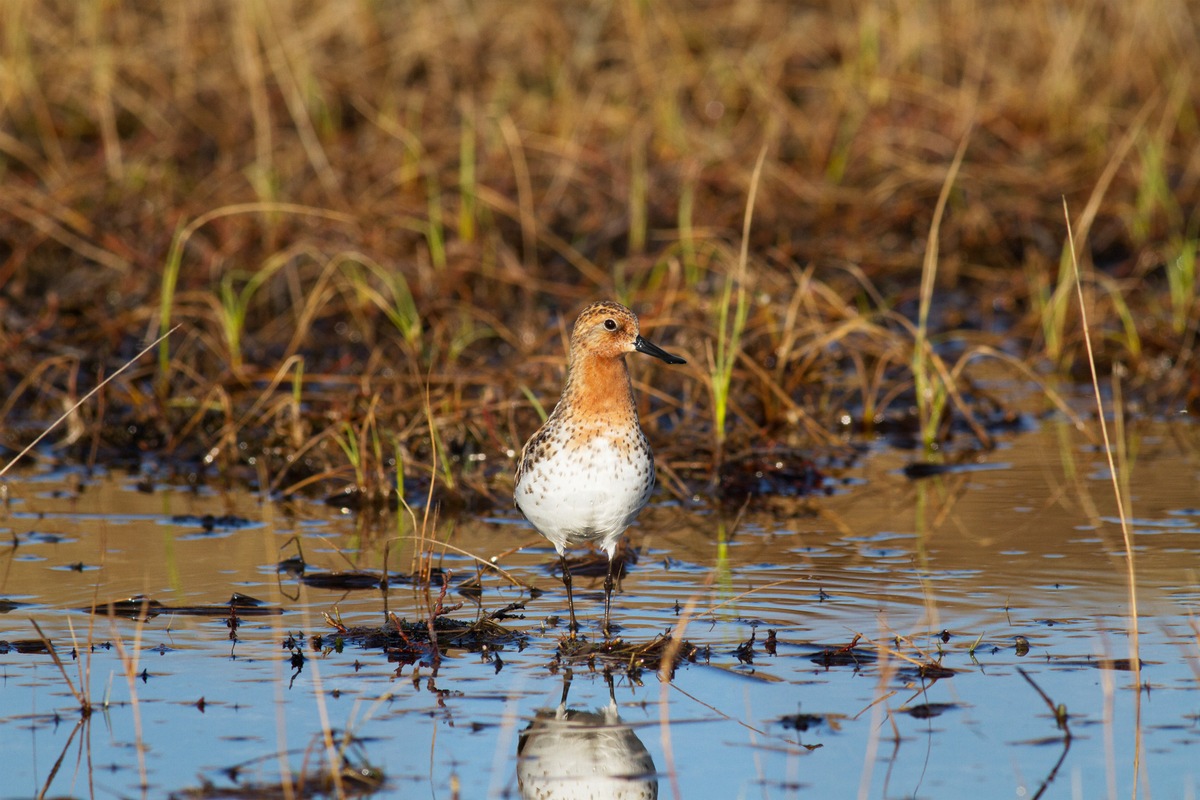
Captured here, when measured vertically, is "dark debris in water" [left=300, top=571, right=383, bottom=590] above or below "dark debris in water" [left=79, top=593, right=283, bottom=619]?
above

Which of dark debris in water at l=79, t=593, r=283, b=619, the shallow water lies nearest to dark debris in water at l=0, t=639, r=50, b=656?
the shallow water

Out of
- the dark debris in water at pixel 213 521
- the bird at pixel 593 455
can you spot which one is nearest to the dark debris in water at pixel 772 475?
the bird at pixel 593 455

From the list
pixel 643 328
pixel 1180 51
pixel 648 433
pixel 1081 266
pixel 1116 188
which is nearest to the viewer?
pixel 648 433

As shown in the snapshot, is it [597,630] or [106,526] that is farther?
[106,526]

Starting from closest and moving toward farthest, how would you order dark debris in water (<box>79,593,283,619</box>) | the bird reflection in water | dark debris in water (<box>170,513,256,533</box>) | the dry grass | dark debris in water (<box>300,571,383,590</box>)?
the bird reflection in water, dark debris in water (<box>79,593,283,619</box>), dark debris in water (<box>300,571,383,590</box>), dark debris in water (<box>170,513,256,533</box>), the dry grass

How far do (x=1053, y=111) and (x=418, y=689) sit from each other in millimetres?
9167

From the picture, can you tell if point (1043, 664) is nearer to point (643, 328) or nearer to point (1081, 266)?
point (643, 328)

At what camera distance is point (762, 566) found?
6652 mm

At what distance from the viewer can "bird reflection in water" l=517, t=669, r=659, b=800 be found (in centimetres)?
435

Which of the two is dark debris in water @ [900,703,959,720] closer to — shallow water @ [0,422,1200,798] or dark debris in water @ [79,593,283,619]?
shallow water @ [0,422,1200,798]

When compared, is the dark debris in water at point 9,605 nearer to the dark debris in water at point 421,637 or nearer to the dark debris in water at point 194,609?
the dark debris in water at point 194,609

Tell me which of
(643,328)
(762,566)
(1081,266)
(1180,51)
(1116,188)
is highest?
(1180,51)

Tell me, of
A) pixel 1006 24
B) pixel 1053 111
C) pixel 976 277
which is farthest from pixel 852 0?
pixel 976 277

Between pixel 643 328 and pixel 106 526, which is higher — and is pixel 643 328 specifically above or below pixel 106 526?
above
